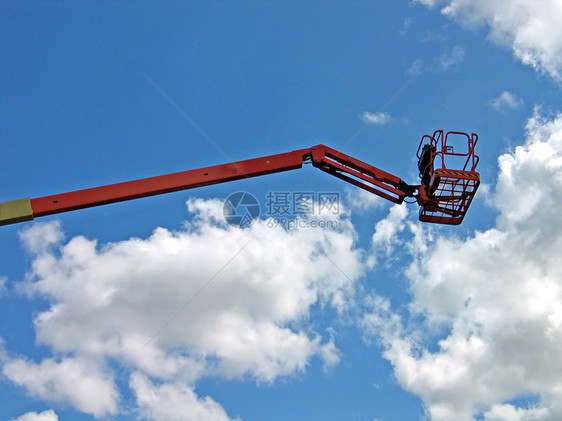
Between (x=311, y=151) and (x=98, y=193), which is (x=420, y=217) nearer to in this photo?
(x=311, y=151)

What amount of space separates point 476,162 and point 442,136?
1062 mm

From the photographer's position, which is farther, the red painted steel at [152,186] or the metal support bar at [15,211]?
the red painted steel at [152,186]

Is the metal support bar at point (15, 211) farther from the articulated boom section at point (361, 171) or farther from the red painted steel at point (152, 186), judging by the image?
the articulated boom section at point (361, 171)

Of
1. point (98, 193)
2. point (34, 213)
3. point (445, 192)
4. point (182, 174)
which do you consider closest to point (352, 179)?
point (445, 192)

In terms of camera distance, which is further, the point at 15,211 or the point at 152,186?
the point at 152,186

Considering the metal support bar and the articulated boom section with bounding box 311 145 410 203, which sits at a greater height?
the articulated boom section with bounding box 311 145 410 203

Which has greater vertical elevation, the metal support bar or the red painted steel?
the red painted steel

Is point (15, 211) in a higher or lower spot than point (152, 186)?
lower

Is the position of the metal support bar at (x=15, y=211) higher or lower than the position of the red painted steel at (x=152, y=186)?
lower

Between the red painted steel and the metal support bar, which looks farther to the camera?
the red painted steel

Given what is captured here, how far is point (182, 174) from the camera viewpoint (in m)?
16.6

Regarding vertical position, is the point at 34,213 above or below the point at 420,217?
below

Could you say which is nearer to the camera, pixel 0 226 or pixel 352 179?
pixel 0 226

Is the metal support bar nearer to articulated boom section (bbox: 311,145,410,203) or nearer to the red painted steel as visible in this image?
the red painted steel
